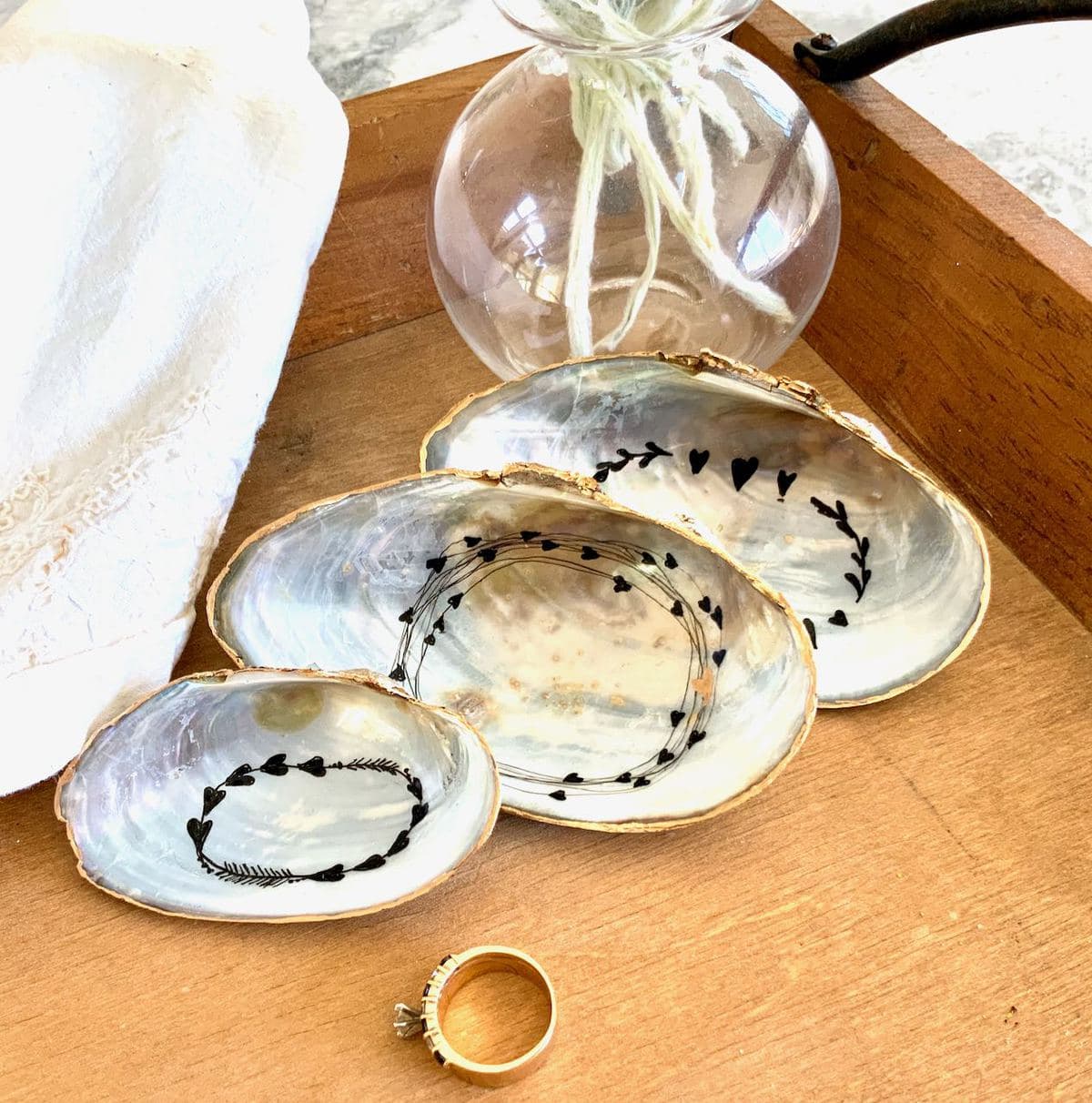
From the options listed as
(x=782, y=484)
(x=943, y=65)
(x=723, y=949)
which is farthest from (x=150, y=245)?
(x=943, y=65)

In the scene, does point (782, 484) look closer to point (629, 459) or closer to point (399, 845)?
point (629, 459)

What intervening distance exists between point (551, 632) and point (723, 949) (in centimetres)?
17

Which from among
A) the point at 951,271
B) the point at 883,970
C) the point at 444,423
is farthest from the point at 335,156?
the point at 883,970

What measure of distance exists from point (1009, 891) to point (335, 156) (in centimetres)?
51

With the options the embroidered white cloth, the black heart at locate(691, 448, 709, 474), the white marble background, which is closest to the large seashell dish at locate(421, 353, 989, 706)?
the black heart at locate(691, 448, 709, 474)

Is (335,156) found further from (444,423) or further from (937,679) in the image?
(937,679)

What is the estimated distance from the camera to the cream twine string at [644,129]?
51 centimetres

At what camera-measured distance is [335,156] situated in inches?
25.6

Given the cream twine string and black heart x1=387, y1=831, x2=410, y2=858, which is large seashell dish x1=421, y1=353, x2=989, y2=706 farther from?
black heart x1=387, y1=831, x2=410, y2=858

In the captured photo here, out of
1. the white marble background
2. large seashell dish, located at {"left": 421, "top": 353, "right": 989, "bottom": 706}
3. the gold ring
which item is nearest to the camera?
the gold ring

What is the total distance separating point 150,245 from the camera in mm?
646

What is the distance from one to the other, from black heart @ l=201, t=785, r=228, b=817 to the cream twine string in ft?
0.95

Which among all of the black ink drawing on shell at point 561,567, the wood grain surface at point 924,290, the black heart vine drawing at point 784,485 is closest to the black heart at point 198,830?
the black ink drawing on shell at point 561,567

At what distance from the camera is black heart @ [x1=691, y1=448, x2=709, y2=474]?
614 millimetres
